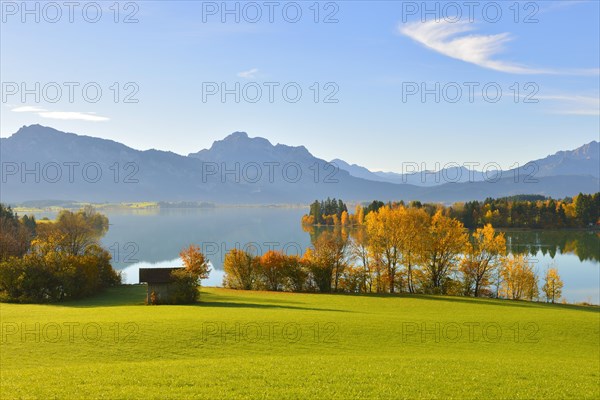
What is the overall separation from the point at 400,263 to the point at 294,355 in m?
45.9

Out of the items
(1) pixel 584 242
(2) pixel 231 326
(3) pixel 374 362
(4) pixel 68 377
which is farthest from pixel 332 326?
(1) pixel 584 242

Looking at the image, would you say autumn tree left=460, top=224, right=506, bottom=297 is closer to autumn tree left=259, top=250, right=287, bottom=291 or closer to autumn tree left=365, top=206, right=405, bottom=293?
autumn tree left=365, top=206, right=405, bottom=293

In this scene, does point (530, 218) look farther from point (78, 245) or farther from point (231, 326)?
point (231, 326)

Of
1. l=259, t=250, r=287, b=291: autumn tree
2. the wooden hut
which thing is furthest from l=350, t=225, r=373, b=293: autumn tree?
the wooden hut

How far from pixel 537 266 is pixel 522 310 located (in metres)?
48.5

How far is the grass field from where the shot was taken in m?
17.3

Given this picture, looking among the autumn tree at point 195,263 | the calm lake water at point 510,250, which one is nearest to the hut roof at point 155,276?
the autumn tree at point 195,263

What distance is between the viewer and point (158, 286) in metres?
46.8

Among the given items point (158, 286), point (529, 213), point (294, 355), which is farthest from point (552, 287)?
point (529, 213)

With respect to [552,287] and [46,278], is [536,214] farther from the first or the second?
[46,278]

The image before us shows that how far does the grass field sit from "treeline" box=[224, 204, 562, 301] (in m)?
22.0

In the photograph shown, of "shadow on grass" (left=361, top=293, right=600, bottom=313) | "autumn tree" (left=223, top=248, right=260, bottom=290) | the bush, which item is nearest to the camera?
the bush

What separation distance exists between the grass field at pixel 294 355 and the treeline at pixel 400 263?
72.0 feet

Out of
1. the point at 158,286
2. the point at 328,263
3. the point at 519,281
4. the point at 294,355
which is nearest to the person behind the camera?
the point at 294,355
